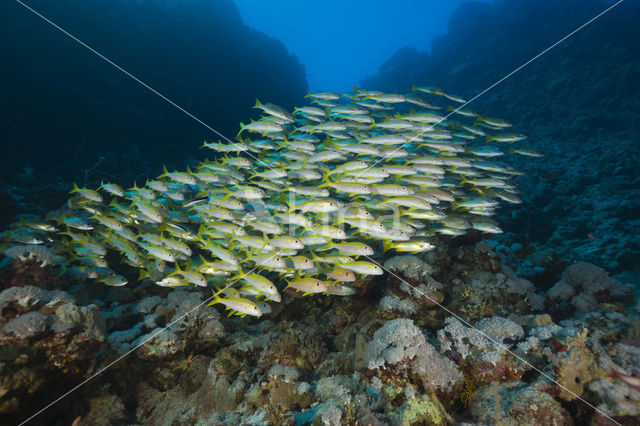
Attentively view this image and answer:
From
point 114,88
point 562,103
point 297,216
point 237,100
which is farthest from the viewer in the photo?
point 237,100

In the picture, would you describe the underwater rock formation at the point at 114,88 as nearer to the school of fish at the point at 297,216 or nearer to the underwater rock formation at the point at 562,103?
the school of fish at the point at 297,216

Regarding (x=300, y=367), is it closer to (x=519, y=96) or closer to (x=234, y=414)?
(x=234, y=414)

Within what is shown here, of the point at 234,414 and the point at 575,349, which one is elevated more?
the point at 575,349

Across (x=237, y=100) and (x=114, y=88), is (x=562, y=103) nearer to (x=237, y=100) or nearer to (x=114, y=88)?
(x=237, y=100)

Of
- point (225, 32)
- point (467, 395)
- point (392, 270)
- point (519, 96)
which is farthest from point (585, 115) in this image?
point (225, 32)

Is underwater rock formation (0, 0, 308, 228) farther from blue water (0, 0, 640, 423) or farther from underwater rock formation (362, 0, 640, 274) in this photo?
underwater rock formation (362, 0, 640, 274)

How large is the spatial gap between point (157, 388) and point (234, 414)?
1.53m

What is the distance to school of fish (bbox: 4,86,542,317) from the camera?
448 cm

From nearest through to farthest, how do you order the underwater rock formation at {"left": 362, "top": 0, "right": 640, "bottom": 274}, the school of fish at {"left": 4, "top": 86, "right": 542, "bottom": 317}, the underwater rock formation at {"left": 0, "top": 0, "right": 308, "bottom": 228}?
the school of fish at {"left": 4, "top": 86, "right": 542, "bottom": 317}, the underwater rock formation at {"left": 362, "top": 0, "right": 640, "bottom": 274}, the underwater rock formation at {"left": 0, "top": 0, "right": 308, "bottom": 228}

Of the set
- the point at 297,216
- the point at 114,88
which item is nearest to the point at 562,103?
the point at 297,216

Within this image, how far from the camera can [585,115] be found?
16469mm

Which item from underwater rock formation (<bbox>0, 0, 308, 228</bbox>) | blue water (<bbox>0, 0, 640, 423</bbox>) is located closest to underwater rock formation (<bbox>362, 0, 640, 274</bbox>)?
blue water (<bbox>0, 0, 640, 423</bbox>)

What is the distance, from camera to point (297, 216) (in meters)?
4.65

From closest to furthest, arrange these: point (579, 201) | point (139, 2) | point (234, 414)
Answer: point (234, 414)
point (579, 201)
point (139, 2)
